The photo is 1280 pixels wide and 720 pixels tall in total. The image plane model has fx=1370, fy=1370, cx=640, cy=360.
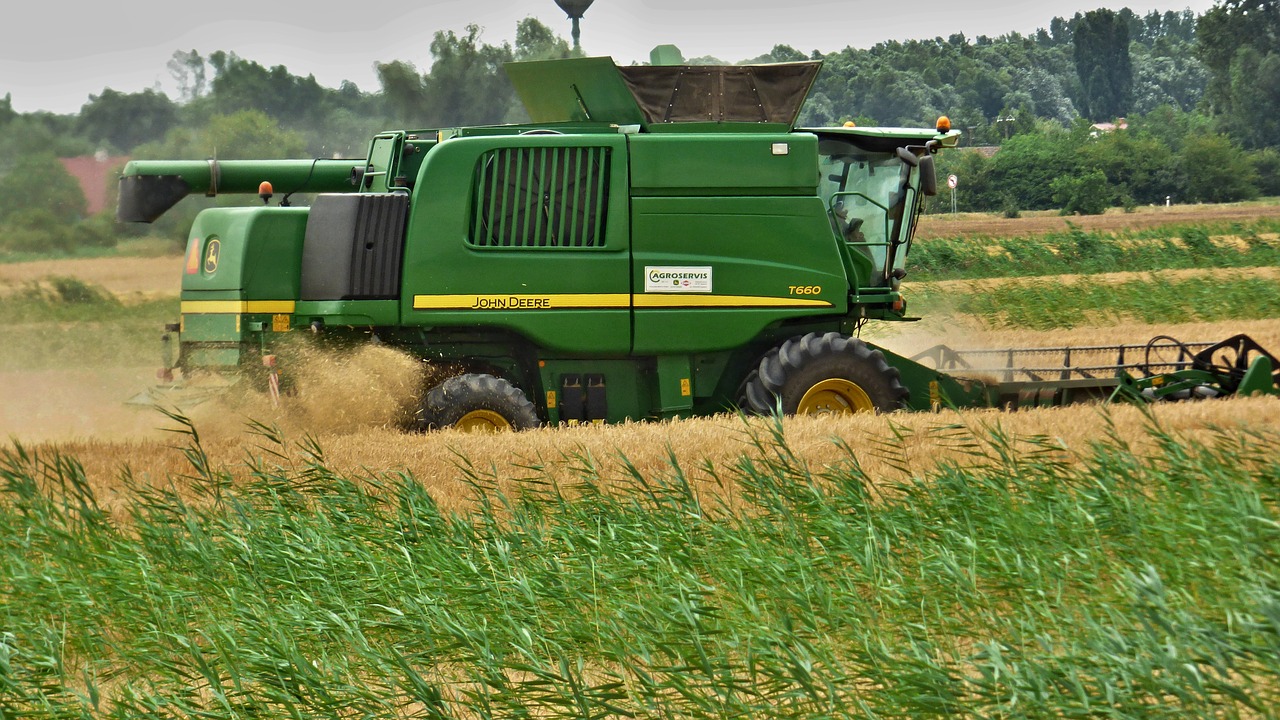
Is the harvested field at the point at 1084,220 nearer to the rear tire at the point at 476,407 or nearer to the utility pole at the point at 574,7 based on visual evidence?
the utility pole at the point at 574,7

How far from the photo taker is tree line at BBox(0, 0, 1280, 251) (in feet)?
36.8

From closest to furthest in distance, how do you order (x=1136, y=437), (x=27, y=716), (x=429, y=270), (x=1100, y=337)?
(x=27, y=716), (x=1136, y=437), (x=429, y=270), (x=1100, y=337)

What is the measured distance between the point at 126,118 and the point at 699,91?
5444 millimetres

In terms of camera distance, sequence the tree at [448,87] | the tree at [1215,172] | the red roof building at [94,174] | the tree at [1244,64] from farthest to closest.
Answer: the tree at [1244,64]
the tree at [1215,172]
the tree at [448,87]
the red roof building at [94,174]

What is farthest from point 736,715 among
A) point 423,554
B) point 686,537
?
point 423,554

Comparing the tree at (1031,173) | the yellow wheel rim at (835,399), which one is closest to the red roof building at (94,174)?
the yellow wheel rim at (835,399)

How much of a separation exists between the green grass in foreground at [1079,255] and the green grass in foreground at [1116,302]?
17.3ft

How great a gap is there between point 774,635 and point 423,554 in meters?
1.77

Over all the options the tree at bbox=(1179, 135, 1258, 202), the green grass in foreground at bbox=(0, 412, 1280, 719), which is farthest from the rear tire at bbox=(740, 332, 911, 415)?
the tree at bbox=(1179, 135, 1258, 202)

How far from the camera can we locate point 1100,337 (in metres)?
16.0

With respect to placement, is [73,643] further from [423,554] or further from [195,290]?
[195,290]

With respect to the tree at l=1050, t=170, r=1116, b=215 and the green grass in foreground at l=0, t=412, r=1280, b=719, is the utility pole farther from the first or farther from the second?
the tree at l=1050, t=170, r=1116, b=215

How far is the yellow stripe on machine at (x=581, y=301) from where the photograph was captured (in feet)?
29.6

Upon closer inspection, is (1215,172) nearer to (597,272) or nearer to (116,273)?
(116,273)
